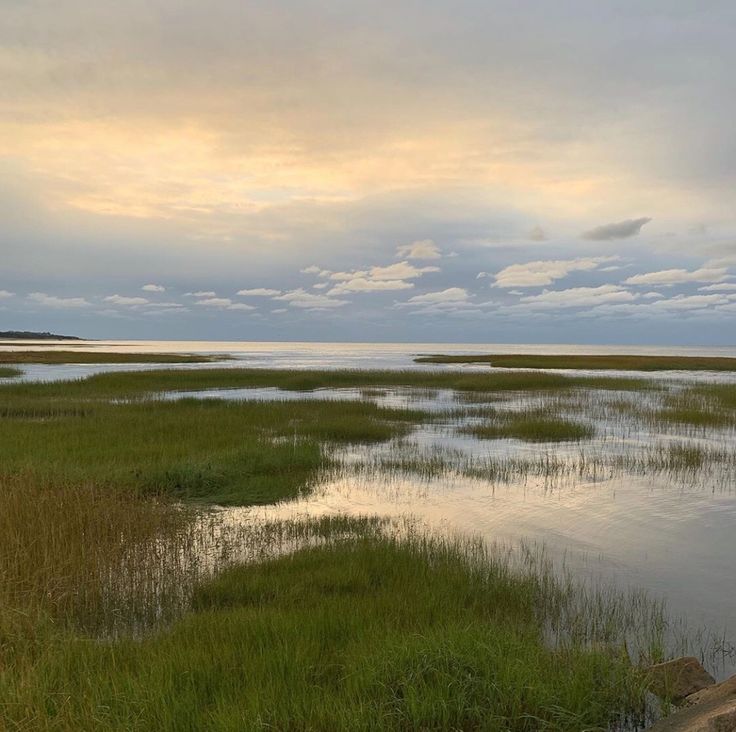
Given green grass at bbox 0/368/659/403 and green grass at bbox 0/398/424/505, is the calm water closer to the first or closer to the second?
green grass at bbox 0/398/424/505

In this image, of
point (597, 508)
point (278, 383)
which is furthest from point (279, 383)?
point (597, 508)

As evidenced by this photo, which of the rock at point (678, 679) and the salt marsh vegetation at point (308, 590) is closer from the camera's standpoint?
the salt marsh vegetation at point (308, 590)

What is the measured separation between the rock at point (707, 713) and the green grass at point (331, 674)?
19.2 inches

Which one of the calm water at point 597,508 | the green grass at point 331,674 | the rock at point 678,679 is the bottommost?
the calm water at point 597,508

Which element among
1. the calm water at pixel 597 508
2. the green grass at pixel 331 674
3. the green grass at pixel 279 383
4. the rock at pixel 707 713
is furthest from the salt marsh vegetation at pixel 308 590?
the green grass at pixel 279 383

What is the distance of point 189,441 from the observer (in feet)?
63.1

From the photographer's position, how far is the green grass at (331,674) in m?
4.77

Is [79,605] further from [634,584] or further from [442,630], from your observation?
[634,584]

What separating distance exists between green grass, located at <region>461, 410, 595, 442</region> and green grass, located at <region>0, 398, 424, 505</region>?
11.3 ft

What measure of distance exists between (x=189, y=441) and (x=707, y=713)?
17.2m

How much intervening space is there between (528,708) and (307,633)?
7.90 ft

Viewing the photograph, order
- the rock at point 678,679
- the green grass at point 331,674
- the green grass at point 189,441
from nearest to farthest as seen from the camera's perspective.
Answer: the green grass at point 331,674
the rock at point 678,679
the green grass at point 189,441

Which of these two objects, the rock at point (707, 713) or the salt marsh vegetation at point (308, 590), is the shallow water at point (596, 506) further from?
the rock at point (707, 713)

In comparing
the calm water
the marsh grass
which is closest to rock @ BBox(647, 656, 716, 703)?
the calm water
